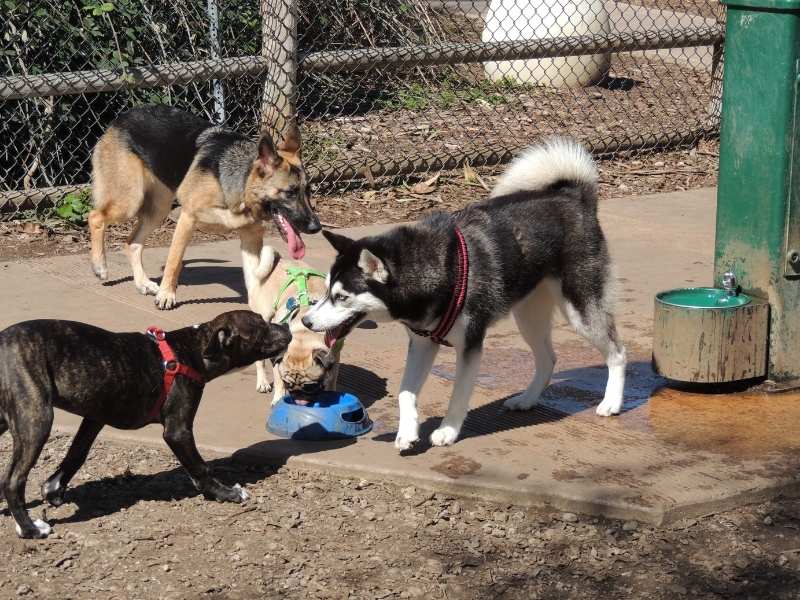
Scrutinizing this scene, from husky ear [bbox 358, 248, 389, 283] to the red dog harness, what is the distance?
768 millimetres

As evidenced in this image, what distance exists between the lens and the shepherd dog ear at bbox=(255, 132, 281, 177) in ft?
23.1

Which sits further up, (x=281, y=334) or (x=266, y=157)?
(x=266, y=157)

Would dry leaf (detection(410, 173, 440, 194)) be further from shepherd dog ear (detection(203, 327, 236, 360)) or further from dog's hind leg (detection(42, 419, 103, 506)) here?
dog's hind leg (detection(42, 419, 103, 506))

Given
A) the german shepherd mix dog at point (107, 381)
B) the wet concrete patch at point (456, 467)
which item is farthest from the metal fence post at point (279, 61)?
the wet concrete patch at point (456, 467)

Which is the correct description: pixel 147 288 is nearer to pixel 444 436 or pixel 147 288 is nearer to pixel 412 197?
pixel 412 197

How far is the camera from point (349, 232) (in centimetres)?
846

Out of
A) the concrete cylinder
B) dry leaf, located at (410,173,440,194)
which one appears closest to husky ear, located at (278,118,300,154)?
dry leaf, located at (410,173,440,194)

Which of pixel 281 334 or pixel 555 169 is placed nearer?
pixel 281 334

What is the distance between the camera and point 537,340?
5.54 m

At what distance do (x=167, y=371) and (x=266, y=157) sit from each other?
2.74 meters

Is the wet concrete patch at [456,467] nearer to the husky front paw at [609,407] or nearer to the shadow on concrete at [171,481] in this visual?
the shadow on concrete at [171,481]

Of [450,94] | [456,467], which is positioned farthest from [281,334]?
[450,94]

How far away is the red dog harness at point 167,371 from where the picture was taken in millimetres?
4594

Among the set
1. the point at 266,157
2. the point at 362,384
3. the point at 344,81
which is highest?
the point at 344,81
